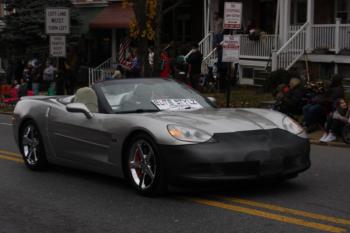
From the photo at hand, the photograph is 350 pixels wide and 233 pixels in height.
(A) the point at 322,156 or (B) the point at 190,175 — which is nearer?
(B) the point at 190,175

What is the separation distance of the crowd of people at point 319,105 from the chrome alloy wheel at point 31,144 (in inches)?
225

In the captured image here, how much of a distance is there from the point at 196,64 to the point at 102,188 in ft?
47.5

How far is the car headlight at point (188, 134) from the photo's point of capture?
6.98m

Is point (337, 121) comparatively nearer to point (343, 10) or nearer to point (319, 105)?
point (319, 105)

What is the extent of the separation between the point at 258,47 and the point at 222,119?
17672mm

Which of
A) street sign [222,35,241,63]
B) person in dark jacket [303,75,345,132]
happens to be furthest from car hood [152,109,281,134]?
street sign [222,35,241,63]

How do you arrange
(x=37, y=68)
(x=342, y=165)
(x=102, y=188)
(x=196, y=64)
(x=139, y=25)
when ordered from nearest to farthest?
(x=102, y=188) → (x=342, y=165) → (x=139, y=25) → (x=196, y=64) → (x=37, y=68)

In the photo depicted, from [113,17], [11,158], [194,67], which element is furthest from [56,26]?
[113,17]

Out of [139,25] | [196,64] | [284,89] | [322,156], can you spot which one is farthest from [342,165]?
[196,64]

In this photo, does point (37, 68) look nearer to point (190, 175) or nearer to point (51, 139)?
point (51, 139)

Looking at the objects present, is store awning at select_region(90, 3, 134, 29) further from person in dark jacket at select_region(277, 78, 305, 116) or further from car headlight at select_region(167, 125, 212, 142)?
car headlight at select_region(167, 125, 212, 142)

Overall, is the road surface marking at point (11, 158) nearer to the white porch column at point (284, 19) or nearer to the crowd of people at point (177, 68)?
the crowd of people at point (177, 68)

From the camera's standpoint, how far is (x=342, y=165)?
384 inches

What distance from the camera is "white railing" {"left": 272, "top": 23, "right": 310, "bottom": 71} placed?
22864 mm
